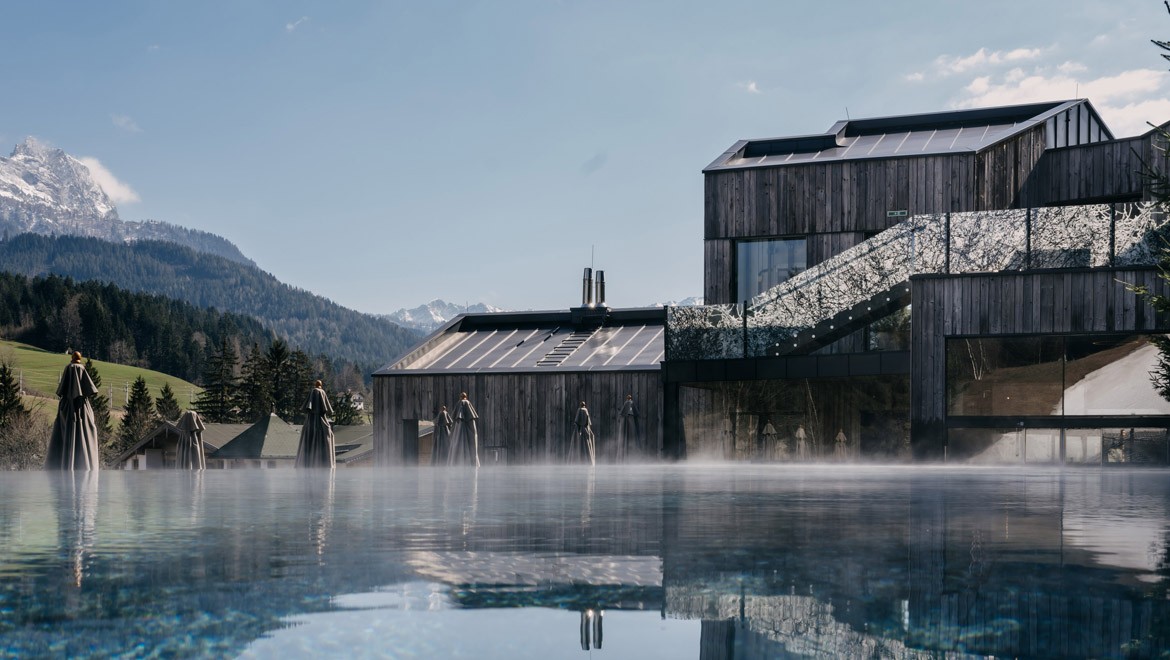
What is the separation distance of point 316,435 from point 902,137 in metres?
22.8

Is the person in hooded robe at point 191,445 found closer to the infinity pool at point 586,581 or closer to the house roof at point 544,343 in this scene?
the house roof at point 544,343

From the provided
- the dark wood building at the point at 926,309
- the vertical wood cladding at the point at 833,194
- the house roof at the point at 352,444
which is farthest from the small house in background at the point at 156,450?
the dark wood building at the point at 926,309

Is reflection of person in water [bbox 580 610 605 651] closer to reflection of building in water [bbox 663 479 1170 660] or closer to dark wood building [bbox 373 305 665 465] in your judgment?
reflection of building in water [bbox 663 479 1170 660]

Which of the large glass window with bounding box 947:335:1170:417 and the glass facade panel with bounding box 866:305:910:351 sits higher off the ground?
the glass facade panel with bounding box 866:305:910:351

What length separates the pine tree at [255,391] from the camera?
114 m

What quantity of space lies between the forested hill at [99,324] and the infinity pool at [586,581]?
6672 inches

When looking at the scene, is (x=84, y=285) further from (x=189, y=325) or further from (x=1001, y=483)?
(x=1001, y=483)

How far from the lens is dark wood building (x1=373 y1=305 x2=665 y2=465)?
3428cm

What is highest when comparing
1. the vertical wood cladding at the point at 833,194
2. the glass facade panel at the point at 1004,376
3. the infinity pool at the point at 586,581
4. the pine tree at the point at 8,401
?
the vertical wood cladding at the point at 833,194

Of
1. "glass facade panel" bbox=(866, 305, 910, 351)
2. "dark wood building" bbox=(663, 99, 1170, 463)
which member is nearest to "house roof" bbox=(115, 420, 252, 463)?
"dark wood building" bbox=(663, 99, 1170, 463)

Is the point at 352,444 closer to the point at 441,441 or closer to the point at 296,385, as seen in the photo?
the point at 296,385

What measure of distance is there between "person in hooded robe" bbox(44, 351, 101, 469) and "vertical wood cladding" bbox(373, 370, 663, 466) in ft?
56.4

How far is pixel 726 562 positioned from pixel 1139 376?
20333mm

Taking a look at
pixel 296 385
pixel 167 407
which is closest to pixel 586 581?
pixel 296 385
